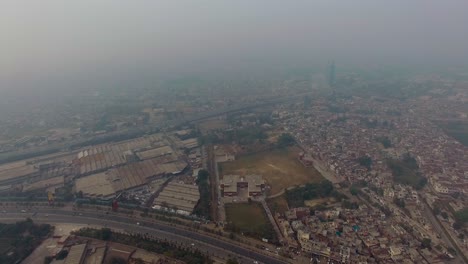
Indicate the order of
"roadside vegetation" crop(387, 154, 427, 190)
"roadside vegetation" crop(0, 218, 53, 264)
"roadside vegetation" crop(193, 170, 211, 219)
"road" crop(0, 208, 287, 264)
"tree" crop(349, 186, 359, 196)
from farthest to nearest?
"roadside vegetation" crop(387, 154, 427, 190)
"tree" crop(349, 186, 359, 196)
"roadside vegetation" crop(193, 170, 211, 219)
"roadside vegetation" crop(0, 218, 53, 264)
"road" crop(0, 208, 287, 264)

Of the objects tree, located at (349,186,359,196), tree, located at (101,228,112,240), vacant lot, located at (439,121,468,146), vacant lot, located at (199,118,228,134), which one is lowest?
vacant lot, located at (439,121,468,146)

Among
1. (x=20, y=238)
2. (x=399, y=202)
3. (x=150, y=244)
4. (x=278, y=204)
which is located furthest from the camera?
(x=278, y=204)

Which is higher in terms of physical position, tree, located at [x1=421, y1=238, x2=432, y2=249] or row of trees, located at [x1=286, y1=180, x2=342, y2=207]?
row of trees, located at [x1=286, y1=180, x2=342, y2=207]

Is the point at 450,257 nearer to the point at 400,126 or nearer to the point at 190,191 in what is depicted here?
the point at 190,191

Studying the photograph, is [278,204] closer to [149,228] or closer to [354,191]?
[354,191]

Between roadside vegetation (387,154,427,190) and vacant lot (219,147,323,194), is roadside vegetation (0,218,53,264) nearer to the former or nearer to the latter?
vacant lot (219,147,323,194)

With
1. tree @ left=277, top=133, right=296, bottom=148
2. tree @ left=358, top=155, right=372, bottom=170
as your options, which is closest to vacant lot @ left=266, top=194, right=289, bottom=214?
tree @ left=358, top=155, right=372, bottom=170

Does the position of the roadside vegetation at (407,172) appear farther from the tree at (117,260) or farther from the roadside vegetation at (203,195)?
the tree at (117,260)

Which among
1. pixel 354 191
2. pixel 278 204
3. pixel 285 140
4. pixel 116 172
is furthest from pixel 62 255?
pixel 285 140
